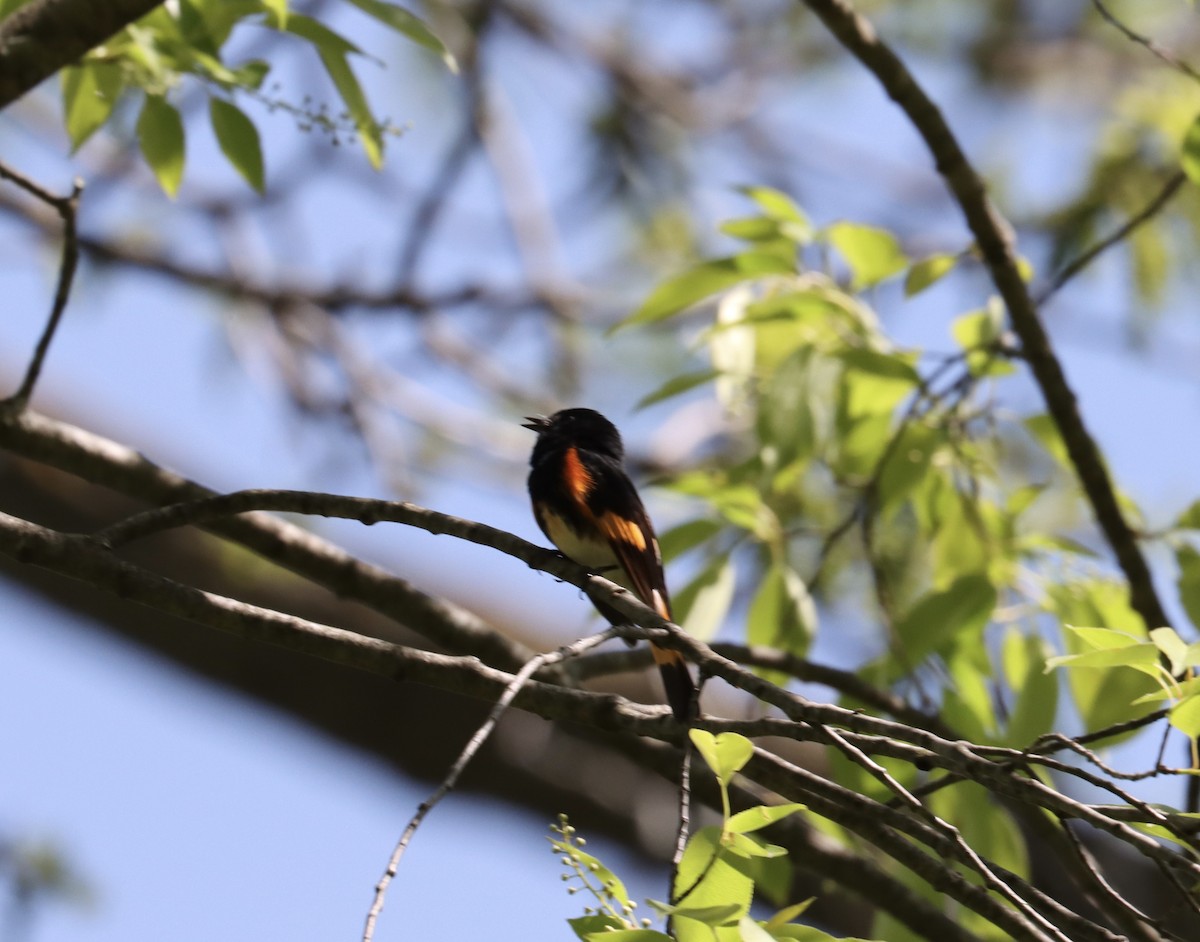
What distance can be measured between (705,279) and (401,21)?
2.49ft

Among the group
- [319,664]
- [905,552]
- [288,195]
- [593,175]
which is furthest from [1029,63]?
[319,664]

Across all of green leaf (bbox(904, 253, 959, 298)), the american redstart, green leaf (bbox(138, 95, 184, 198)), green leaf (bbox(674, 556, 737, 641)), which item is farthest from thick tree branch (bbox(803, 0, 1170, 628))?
green leaf (bbox(138, 95, 184, 198))

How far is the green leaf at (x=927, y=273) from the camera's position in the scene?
2.49m

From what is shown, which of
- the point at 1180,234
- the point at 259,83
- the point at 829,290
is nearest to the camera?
the point at 259,83

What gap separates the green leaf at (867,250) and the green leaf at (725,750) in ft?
4.55

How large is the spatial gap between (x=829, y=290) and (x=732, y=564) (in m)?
0.56

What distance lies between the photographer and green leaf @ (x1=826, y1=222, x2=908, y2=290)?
7.97 ft

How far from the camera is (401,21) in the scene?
6.64 feet

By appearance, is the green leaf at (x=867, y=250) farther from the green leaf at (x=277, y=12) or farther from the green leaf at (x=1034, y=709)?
the green leaf at (x=277, y=12)

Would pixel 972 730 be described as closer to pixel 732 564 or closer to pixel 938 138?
pixel 732 564

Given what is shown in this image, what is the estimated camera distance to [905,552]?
14.4ft

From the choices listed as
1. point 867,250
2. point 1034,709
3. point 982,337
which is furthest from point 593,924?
point 982,337

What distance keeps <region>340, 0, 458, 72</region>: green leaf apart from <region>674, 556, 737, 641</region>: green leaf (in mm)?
1074

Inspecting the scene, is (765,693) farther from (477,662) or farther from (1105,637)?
(477,662)
